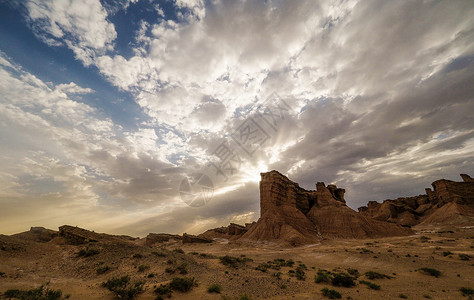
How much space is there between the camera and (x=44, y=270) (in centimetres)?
1684

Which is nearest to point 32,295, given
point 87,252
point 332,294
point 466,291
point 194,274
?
point 194,274

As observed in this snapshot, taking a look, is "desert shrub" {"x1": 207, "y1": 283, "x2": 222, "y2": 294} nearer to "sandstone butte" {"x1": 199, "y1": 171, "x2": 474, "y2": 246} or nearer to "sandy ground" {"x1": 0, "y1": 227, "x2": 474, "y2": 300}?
"sandy ground" {"x1": 0, "y1": 227, "x2": 474, "y2": 300}

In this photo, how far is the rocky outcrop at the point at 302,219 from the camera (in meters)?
59.8

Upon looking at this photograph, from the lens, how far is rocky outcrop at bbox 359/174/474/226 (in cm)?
7306

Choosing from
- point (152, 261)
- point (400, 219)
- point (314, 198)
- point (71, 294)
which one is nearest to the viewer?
point (71, 294)

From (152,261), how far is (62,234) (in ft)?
53.2

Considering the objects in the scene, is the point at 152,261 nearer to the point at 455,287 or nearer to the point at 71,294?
the point at 71,294

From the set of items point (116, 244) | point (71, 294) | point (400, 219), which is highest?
point (116, 244)

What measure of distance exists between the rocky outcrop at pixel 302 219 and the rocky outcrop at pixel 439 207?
12.9 m

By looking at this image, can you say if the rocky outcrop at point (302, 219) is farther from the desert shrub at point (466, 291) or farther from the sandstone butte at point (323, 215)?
the desert shrub at point (466, 291)

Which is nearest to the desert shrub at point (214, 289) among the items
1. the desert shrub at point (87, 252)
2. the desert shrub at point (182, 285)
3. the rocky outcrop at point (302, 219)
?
the desert shrub at point (182, 285)

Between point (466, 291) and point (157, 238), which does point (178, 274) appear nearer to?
point (466, 291)

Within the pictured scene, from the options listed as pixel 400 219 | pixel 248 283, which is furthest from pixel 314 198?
pixel 248 283

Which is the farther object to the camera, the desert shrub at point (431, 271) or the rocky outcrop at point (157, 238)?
the rocky outcrop at point (157, 238)
